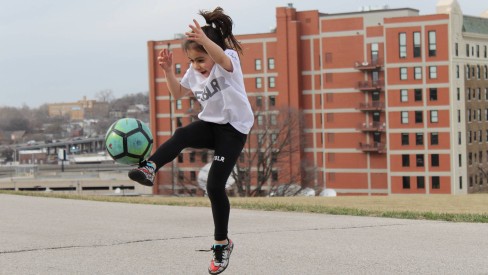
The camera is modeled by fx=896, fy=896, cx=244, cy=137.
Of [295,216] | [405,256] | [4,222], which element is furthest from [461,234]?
[4,222]

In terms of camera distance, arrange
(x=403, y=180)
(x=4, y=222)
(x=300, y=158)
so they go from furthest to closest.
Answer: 1. (x=300, y=158)
2. (x=403, y=180)
3. (x=4, y=222)

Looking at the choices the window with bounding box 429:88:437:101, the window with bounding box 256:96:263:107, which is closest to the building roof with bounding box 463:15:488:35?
the window with bounding box 429:88:437:101

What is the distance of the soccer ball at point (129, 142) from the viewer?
322 inches

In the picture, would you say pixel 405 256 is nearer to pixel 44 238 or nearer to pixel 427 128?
pixel 44 238

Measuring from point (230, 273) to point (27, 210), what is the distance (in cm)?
865

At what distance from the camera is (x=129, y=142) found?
27.0 feet

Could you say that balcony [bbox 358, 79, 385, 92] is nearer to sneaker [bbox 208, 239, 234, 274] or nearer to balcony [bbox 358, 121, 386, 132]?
balcony [bbox 358, 121, 386, 132]

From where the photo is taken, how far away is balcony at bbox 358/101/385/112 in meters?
98.6

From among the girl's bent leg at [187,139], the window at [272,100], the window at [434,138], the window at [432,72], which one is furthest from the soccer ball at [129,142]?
the window at [272,100]

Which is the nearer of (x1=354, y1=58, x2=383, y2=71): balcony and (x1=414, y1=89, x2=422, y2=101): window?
(x1=414, y1=89, x2=422, y2=101): window

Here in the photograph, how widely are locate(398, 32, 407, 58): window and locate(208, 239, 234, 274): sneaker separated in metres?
88.8

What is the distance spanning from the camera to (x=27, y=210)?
51.6ft

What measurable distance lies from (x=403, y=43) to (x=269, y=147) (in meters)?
21.2

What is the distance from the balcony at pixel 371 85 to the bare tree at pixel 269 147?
28.7 feet
